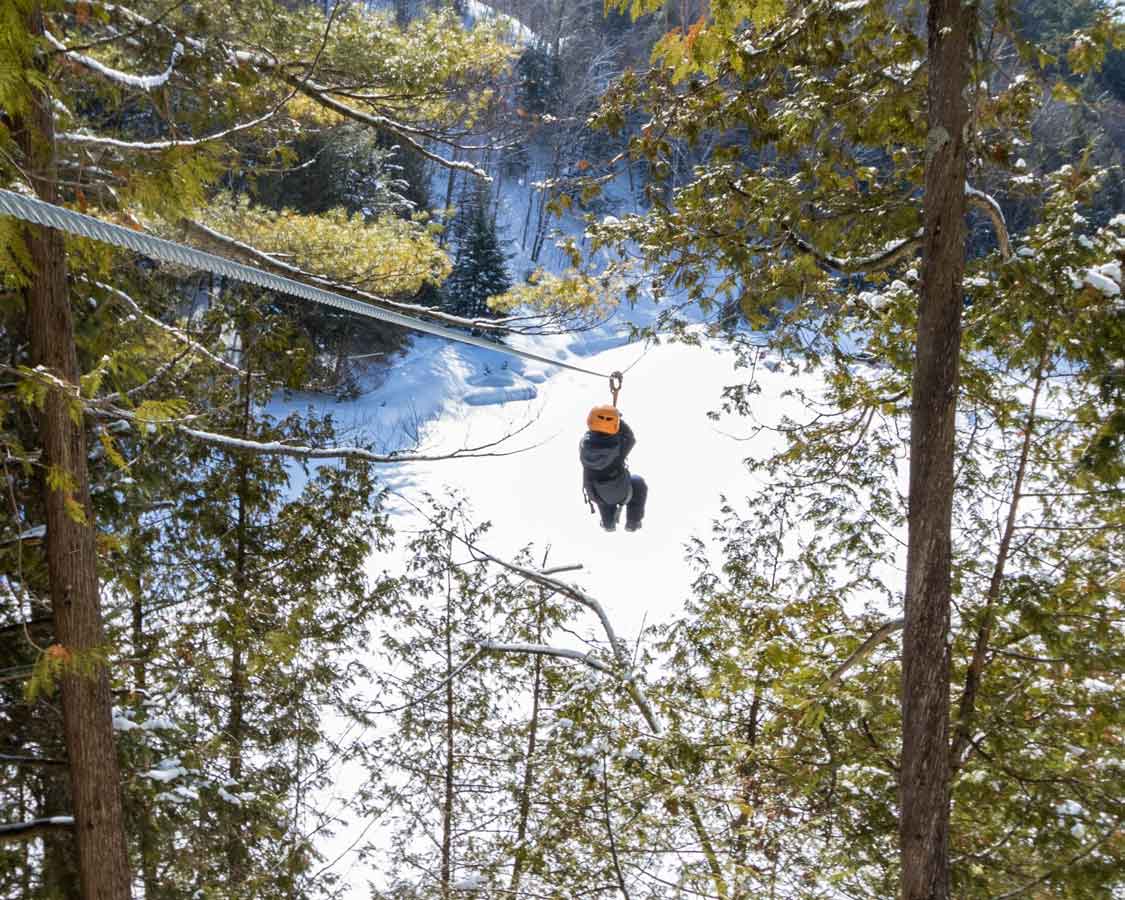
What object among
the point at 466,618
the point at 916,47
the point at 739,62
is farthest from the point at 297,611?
the point at 916,47

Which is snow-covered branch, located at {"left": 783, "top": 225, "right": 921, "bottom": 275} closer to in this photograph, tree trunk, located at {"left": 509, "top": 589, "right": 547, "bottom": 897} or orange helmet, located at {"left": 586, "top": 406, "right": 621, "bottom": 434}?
orange helmet, located at {"left": 586, "top": 406, "right": 621, "bottom": 434}

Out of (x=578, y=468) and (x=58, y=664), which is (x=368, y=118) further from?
(x=578, y=468)

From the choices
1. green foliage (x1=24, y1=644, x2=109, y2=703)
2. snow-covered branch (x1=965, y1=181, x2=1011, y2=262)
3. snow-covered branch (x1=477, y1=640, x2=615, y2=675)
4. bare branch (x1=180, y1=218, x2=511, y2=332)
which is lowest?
green foliage (x1=24, y1=644, x2=109, y2=703)

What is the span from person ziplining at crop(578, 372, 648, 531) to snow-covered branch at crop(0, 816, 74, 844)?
341 centimetres

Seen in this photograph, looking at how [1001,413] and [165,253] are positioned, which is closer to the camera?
[165,253]

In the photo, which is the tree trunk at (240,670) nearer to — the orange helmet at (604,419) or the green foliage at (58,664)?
the green foliage at (58,664)

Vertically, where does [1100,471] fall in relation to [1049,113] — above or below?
below

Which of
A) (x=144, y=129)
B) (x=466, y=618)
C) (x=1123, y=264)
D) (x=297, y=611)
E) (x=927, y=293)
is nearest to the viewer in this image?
(x=927, y=293)

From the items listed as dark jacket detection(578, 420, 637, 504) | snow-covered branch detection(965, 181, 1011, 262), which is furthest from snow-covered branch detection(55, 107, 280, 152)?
snow-covered branch detection(965, 181, 1011, 262)

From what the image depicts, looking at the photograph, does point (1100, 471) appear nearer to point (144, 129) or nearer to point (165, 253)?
point (165, 253)

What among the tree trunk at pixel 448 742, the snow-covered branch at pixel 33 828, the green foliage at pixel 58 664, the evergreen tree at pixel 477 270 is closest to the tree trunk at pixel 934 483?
the green foliage at pixel 58 664

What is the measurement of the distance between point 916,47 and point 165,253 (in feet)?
11.8

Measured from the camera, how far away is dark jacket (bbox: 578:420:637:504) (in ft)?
18.3

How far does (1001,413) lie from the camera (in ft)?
15.2
